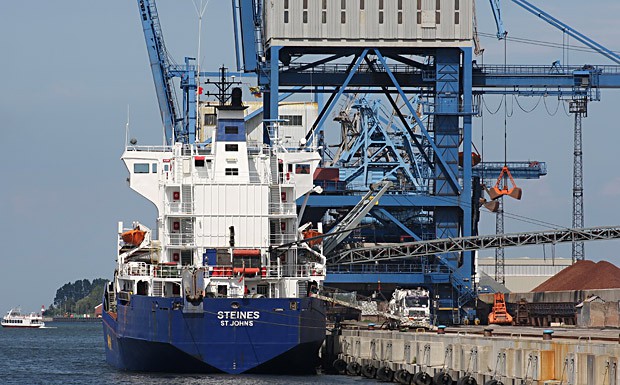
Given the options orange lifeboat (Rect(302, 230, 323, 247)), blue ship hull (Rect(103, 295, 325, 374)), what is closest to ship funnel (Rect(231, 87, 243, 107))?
orange lifeboat (Rect(302, 230, 323, 247))

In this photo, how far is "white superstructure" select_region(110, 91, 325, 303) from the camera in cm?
6106

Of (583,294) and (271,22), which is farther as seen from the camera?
(271,22)

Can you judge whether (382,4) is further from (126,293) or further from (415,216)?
(126,293)

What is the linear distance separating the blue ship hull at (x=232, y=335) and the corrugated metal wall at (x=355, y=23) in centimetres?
2888

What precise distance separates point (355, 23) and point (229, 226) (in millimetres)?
25907

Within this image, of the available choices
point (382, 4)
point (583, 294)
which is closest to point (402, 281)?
point (583, 294)

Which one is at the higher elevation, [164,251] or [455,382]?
[164,251]

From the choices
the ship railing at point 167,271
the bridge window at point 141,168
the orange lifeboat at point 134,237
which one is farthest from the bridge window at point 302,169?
the ship railing at point 167,271

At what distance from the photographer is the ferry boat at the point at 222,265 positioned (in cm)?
5728

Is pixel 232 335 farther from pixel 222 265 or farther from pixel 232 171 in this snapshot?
pixel 232 171

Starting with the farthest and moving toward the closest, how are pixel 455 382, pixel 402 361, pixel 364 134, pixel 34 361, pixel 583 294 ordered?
pixel 364 134 < pixel 34 361 < pixel 583 294 < pixel 402 361 < pixel 455 382

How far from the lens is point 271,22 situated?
84.6 metres

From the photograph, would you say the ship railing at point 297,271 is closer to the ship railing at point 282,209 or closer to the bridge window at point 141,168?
the ship railing at point 282,209

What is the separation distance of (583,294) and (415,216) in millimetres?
13021
